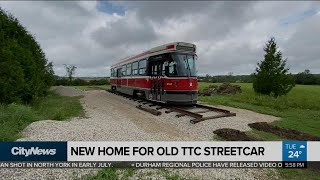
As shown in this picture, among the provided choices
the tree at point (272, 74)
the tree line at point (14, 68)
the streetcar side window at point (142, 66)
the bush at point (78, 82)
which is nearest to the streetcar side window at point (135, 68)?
the streetcar side window at point (142, 66)

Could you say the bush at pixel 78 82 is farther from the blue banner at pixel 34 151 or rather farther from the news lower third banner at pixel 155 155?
the news lower third banner at pixel 155 155

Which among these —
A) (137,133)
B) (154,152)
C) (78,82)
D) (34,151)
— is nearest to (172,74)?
(137,133)

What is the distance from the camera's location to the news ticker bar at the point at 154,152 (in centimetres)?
615

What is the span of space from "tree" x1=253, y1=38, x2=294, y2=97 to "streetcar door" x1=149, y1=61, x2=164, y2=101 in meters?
15.4

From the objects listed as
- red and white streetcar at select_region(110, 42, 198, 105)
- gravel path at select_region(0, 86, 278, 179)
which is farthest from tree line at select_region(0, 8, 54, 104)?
red and white streetcar at select_region(110, 42, 198, 105)

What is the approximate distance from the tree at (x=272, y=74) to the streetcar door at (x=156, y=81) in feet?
50.7

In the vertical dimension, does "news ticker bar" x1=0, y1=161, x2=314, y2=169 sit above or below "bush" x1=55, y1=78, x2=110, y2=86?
below

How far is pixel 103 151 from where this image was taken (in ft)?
20.5

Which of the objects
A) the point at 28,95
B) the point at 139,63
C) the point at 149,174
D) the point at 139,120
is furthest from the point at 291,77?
the point at 149,174

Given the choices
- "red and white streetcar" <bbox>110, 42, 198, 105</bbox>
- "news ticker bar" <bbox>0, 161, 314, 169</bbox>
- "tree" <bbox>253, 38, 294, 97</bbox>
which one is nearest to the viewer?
"news ticker bar" <bbox>0, 161, 314, 169</bbox>

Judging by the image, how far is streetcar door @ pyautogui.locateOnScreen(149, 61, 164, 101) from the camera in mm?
15657

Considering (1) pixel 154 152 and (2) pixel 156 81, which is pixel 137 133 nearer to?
(1) pixel 154 152

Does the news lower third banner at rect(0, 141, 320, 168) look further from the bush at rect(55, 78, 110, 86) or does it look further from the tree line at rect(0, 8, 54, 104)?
the bush at rect(55, 78, 110, 86)

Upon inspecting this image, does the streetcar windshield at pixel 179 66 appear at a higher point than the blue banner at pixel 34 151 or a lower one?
higher
